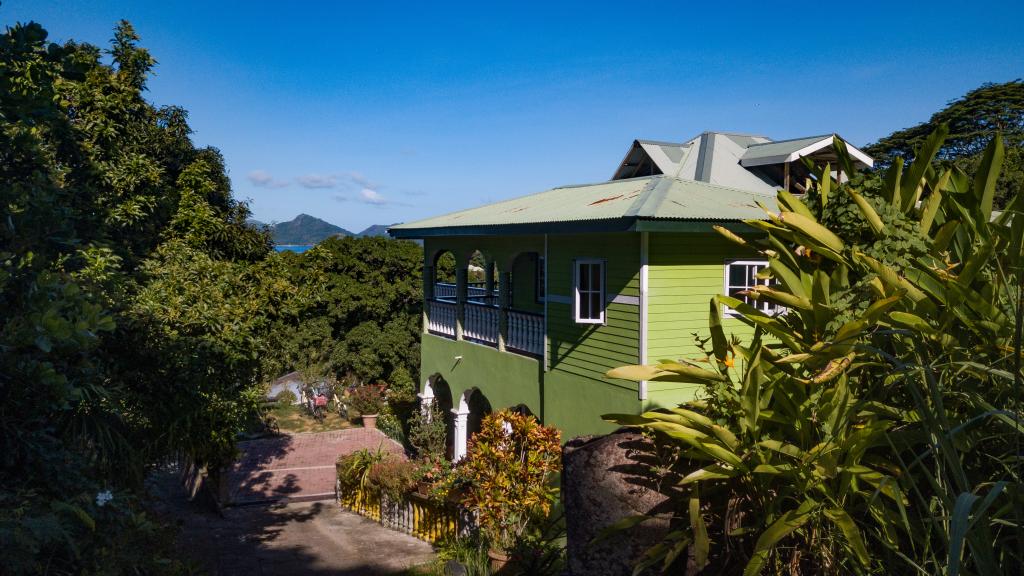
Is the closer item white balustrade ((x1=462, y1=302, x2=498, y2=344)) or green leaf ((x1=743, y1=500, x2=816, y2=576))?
green leaf ((x1=743, y1=500, x2=816, y2=576))

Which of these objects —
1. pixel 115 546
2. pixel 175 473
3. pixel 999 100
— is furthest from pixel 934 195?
pixel 999 100

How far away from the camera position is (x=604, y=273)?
12.9 metres

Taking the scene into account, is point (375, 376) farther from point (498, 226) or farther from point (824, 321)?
point (824, 321)

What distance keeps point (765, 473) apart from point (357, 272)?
A: 87.2 ft

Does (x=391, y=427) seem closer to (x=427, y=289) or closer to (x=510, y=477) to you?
(x=427, y=289)

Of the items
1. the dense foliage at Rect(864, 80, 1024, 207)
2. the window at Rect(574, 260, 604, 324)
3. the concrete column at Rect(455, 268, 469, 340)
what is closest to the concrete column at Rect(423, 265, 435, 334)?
the concrete column at Rect(455, 268, 469, 340)

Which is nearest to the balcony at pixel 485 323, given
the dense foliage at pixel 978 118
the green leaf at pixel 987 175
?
the green leaf at pixel 987 175

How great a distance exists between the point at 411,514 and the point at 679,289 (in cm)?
723

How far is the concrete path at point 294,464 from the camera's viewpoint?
1928cm

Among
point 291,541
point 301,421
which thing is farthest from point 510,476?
point 301,421

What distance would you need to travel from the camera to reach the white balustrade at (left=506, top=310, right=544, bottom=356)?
14930 mm

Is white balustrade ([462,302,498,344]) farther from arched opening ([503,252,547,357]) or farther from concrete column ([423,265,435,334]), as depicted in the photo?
concrete column ([423,265,435,334])

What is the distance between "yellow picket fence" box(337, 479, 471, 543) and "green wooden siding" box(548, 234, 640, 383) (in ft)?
11.2

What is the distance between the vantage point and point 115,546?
550cm
